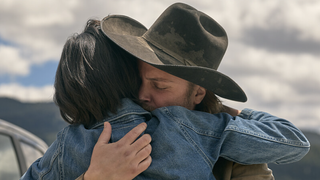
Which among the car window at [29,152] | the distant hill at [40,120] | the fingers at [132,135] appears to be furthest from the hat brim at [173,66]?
the distant hill at [40,120]

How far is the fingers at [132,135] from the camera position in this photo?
5.55 feet

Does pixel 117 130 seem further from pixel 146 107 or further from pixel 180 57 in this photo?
pixel 180 57

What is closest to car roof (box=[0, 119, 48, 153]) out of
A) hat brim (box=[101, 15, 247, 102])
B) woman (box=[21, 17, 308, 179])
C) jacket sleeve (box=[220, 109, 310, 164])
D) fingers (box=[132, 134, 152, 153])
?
woman (box=[21, 17, 308, 179])

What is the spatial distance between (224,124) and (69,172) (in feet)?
2.99

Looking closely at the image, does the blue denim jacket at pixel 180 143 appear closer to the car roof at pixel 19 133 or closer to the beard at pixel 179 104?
the beard at pixel 179 104

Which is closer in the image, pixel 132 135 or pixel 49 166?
pixel 132 135

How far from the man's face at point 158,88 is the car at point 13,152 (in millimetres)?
2854

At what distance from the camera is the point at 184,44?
6.74ft

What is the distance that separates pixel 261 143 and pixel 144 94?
29.5 inches

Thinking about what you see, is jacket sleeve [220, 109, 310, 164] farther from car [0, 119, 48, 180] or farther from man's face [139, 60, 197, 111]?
car [0, 119, 48, 180]

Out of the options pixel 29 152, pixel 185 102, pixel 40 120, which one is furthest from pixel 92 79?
pixel 40 120

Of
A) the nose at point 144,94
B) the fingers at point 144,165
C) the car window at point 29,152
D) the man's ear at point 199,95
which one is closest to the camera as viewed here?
the fingers at point 144,165

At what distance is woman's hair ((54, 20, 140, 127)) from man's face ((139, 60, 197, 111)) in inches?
2.3

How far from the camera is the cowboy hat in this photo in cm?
193
